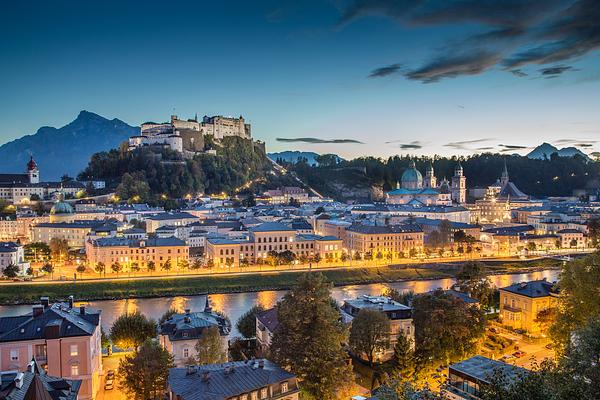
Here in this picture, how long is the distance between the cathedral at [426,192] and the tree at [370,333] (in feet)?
116

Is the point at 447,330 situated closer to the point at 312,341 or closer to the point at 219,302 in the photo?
the point at 312,341

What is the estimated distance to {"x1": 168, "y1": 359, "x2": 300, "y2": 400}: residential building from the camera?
21.3 ft

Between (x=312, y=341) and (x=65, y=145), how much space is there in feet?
531

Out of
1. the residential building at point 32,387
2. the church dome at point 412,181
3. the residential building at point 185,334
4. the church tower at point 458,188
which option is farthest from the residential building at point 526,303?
the church tower at point 458,188

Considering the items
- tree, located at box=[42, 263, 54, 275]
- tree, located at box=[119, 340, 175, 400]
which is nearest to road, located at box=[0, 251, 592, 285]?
tree, located at box=[42, 263, 54, 275]

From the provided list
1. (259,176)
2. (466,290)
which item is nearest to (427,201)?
(259,176)

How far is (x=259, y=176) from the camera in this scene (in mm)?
50750

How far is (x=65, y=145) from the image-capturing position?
15388cm

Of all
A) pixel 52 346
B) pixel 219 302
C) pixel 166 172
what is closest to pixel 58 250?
pixel 219 302

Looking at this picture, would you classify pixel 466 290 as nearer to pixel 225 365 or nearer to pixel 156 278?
pixel 225 365

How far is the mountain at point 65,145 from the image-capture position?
414ft

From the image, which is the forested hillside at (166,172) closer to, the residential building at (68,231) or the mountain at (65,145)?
the residential building at (68,231)

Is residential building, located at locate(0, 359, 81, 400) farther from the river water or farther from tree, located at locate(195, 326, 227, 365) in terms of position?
the river water

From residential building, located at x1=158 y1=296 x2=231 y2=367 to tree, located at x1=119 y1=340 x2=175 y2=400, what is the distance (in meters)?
0.93
